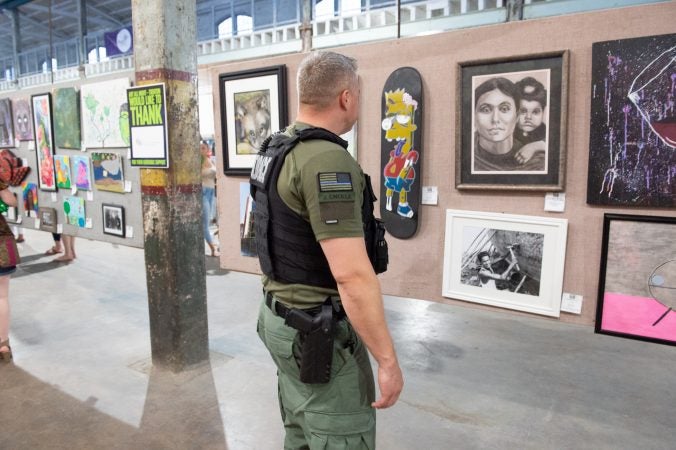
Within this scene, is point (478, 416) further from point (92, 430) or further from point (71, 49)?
point (71, 49)

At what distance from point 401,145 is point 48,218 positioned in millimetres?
4234

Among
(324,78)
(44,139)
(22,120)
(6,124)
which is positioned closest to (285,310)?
(324,78)

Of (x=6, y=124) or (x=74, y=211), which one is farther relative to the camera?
(x=6, y=124)

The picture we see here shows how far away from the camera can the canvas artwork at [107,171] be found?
4277 mm

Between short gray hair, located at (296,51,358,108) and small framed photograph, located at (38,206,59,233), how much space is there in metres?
4.60

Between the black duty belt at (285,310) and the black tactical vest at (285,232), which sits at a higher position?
the black tactical vest at (285,232)

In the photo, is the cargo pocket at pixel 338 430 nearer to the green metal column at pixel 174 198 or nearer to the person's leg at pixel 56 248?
the green metal column at pixel 174 198

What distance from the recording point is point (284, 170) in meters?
1.32

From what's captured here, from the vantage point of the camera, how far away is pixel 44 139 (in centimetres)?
481

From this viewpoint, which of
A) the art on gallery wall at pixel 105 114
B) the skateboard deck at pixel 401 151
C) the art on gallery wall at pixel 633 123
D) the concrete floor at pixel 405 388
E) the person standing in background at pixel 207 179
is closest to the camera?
the art on gallery wall at pixel 633 123

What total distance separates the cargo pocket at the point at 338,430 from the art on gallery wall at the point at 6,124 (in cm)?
544

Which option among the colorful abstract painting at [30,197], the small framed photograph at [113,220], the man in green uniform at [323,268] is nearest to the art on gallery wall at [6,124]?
the colorful abstract painting at [30,197]

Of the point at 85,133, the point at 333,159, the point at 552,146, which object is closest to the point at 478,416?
the point at 552,146

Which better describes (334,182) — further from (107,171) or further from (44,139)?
(44,139)
